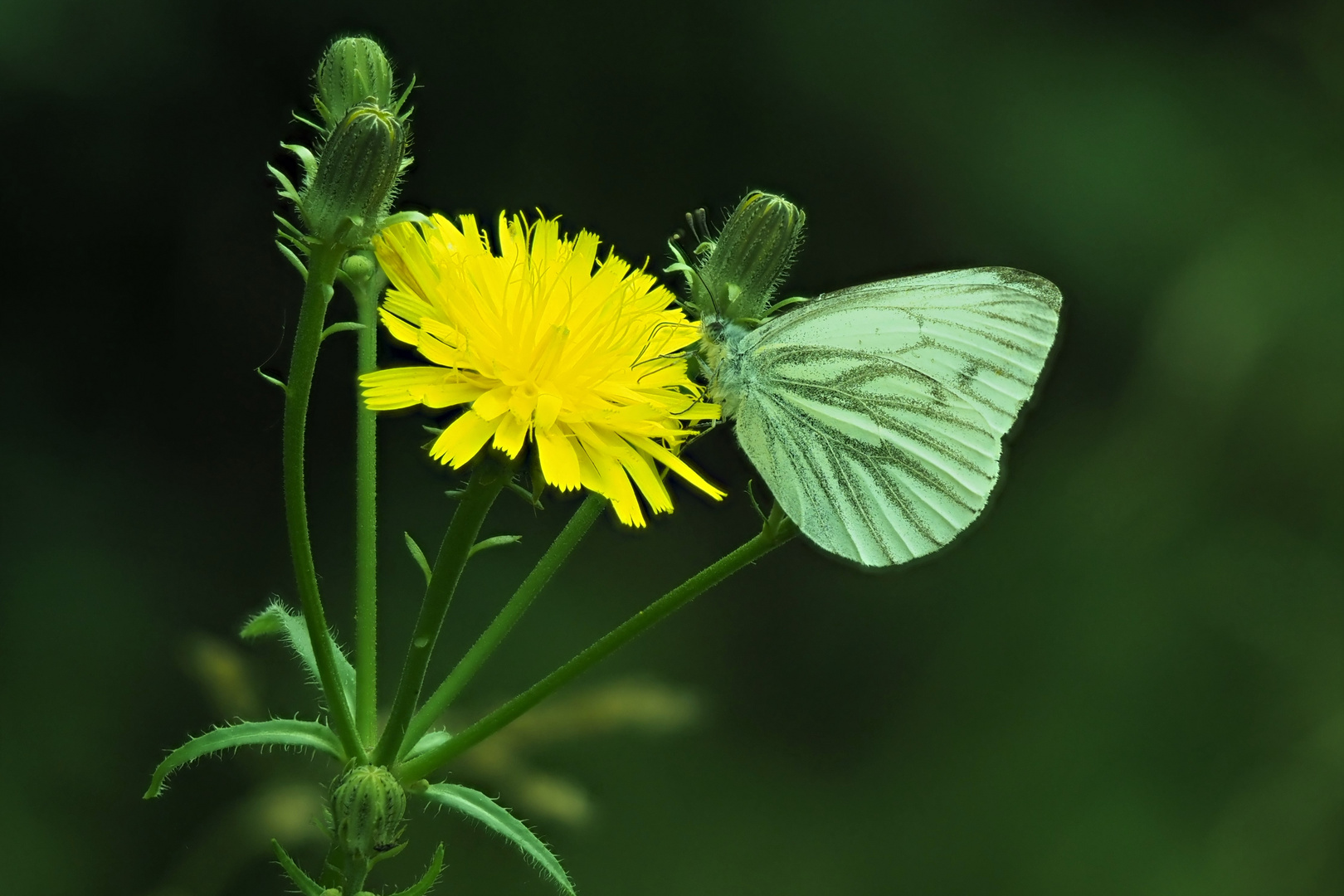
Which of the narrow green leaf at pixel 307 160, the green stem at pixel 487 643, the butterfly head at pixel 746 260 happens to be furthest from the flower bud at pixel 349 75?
the green stem at pixel 487 643

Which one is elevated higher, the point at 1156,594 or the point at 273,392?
the point at 1156,594

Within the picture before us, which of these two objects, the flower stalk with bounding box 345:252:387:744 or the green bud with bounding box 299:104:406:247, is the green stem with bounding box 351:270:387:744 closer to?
the flower stalk with bounding box 345:252:387:744

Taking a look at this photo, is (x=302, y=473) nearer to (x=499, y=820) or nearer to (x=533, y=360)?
(x=533, y=360)

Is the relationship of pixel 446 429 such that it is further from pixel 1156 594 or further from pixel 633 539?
pixel 1156 594

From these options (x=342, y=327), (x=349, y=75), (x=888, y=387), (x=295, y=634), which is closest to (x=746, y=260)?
(x=888, y=387)

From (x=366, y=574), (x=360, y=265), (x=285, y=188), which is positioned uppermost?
(x=285, y=188)

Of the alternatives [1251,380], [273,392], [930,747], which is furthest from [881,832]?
[273,392]

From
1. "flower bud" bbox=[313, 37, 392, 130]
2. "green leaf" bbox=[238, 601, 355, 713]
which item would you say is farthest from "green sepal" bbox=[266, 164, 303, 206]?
"green leaf" bbox=[238, 601, 355, 713]

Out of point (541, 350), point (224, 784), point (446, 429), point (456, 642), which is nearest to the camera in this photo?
point (446, 429)

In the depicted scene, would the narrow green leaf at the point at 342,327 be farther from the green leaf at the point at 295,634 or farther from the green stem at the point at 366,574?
the green leaf at the point at 295,634
